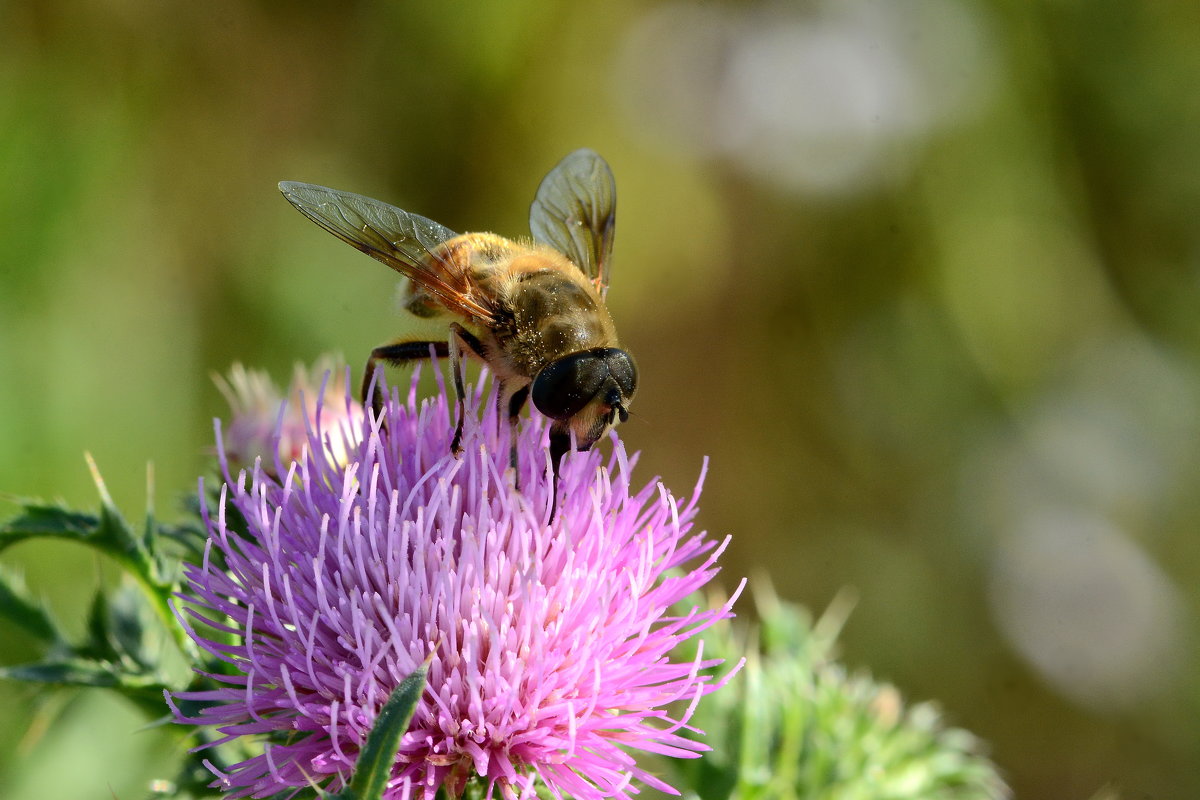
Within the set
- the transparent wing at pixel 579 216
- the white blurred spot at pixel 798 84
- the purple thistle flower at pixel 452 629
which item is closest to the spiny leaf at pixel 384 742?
the purple thistle flower at pixel 452 629

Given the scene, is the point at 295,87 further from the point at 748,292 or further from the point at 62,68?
the point at 748,292

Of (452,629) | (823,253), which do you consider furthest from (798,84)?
(452,629)

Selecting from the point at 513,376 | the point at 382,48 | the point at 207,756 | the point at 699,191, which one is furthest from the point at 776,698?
the point at 382,48

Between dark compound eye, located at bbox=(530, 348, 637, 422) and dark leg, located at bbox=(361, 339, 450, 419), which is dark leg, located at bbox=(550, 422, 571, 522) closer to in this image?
dark compound eye, located at bbox=(530, 348, 637, 422)

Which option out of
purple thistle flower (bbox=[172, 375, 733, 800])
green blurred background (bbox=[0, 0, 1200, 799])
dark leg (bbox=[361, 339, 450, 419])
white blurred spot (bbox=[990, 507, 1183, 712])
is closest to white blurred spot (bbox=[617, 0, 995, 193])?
green blurred background (bbox=[0, 0, 1200, 799])

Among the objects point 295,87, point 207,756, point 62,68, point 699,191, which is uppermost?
point 699,191

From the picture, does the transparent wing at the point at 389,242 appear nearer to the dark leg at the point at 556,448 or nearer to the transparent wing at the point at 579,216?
the dark leg at the point at 556,448

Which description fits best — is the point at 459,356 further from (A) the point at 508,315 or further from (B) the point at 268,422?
(B) the point at 268,422
